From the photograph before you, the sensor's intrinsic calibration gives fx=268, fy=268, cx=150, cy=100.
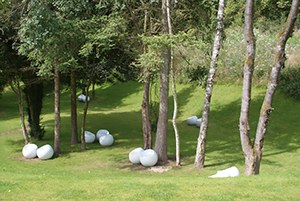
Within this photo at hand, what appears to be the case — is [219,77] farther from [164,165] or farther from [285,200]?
[285,200]

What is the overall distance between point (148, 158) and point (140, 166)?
0.71m

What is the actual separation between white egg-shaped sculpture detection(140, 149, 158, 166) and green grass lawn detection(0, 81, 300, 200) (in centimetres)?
34

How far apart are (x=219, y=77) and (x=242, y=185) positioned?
20.1 m

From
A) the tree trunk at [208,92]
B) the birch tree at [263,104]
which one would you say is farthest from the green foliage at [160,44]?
the birch tree at [263,104]

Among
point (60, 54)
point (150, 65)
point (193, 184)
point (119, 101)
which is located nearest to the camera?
point (193, 184)

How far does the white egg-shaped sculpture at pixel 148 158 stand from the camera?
36.8 ft

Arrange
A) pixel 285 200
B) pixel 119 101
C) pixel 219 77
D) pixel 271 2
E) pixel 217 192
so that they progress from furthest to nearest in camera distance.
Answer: pixel 119 101 → pixel 271 2 → pixel 219 77 → pixel 217 192 → pixel 285 200

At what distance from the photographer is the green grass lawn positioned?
602 cm

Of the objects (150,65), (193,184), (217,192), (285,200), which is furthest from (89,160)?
(285,200)

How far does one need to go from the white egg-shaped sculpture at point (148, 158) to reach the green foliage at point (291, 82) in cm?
1401

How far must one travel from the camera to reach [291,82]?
2075 centimetres

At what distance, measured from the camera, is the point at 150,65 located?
9242 mm

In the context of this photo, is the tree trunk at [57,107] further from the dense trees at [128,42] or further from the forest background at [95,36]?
the forest background at [95,36]

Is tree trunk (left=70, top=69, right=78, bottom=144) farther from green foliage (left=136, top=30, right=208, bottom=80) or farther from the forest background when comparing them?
green foliage (left=136, top=30, right=208, bottom=80)
